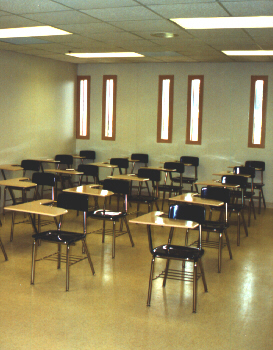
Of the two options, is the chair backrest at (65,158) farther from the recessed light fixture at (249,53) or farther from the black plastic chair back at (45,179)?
the recessed light fixture at (249,53)

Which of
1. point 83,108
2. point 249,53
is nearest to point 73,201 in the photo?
point 249,53

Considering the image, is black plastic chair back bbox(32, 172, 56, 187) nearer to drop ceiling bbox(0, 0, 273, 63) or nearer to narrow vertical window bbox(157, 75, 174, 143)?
drop ceiling bbox(0, 0, 273, 63)

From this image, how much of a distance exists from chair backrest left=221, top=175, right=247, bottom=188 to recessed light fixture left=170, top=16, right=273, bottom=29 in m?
2.61

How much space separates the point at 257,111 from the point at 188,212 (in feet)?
18.9

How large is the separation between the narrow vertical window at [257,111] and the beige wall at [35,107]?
14.7 ft

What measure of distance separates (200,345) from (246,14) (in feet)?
12.5

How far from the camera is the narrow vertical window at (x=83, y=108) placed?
11633 mm

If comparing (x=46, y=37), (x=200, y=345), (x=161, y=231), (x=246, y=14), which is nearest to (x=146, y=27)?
(x=246, y=14)

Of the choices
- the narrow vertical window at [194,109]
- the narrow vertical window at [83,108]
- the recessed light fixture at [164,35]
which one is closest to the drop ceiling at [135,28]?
the recessed light fixture at [164,35]

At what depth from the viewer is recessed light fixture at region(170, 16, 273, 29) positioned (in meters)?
5.81

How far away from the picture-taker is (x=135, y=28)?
6.48 m

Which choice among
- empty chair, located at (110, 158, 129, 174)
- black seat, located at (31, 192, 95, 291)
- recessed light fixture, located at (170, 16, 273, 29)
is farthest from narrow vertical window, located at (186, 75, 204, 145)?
black seat, located at (31, 192, 95, 291)

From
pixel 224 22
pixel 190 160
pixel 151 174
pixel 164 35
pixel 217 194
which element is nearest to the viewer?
pixel 224 22

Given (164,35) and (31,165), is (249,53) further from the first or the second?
(31,165)
